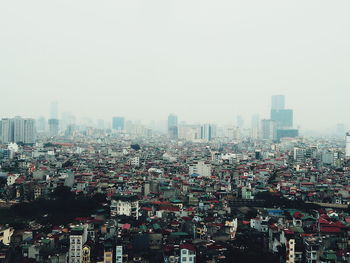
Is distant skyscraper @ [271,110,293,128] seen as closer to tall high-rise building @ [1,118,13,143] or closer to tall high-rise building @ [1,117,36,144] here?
tall high-rise building @ [1,117,36,144]

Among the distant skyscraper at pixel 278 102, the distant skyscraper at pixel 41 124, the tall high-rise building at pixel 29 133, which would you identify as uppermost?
the distant skyscraper at pixel 278 102

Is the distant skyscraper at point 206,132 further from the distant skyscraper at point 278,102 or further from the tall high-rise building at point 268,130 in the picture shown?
the distant skyscraper at point 278,102

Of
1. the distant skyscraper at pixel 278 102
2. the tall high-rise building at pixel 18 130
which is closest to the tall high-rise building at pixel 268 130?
the distant skyscraper at pixel 278 102

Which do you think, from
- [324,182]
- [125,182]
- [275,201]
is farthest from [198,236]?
[324,182]

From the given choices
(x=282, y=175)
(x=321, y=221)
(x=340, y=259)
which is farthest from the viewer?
(x=282, y=175)

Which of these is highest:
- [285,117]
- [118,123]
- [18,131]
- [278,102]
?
[278,102]

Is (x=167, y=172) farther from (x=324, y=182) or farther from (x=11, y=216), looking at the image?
(x=11, y=216)

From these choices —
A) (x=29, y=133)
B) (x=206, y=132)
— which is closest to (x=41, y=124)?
(x=206, y=132)

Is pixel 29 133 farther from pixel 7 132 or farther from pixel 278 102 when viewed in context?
pixel 278 102

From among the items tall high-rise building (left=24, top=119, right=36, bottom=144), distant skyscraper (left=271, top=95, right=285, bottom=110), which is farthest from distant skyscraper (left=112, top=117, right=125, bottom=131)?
tall high-rise building (left=24, top=119, right=36, bottom=144)
